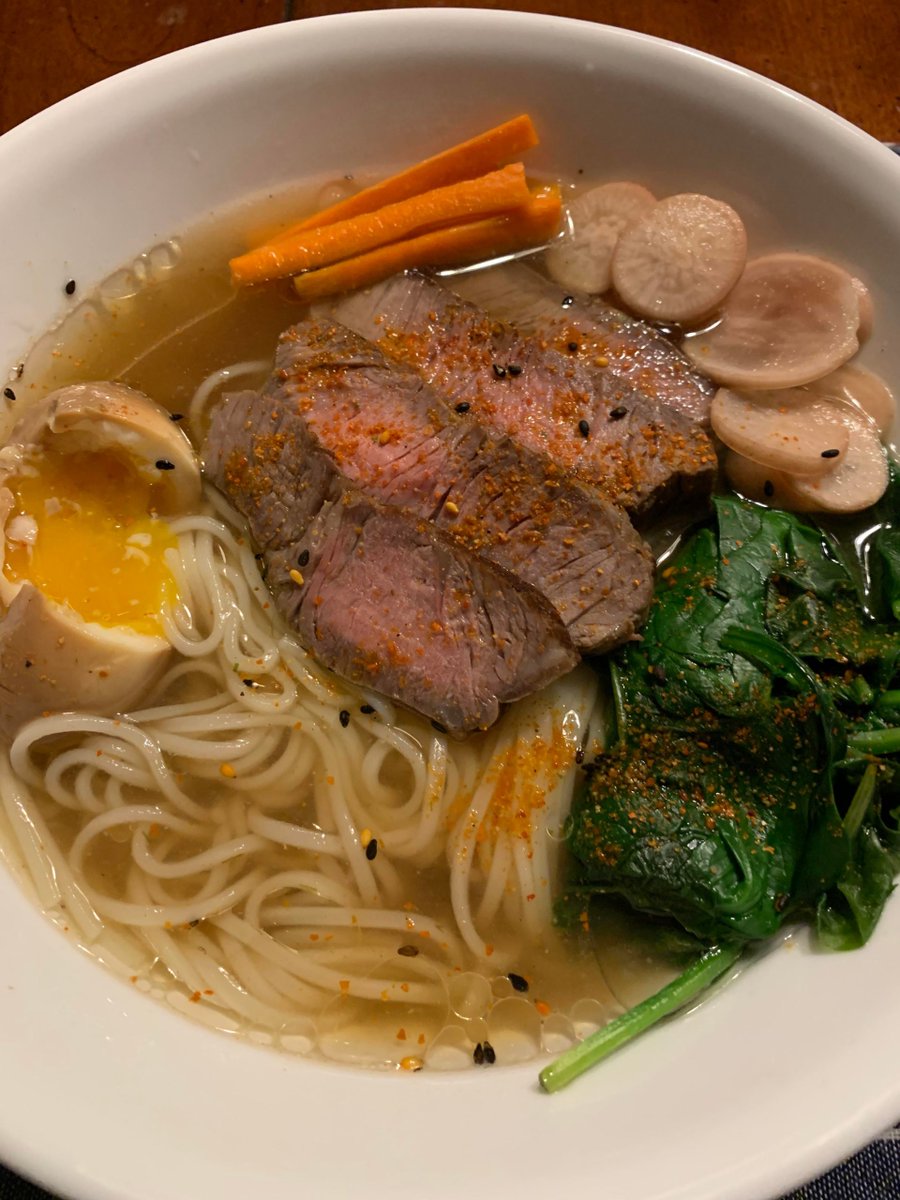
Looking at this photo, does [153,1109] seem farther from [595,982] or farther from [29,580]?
[29,580]

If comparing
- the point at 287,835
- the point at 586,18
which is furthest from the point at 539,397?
the point at 586,18

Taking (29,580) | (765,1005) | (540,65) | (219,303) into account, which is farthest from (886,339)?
(29,580)

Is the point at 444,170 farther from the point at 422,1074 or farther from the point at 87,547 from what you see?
the point at 422,1074

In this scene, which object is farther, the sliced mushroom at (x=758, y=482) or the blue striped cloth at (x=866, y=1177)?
the sliced mushroom at (x=758, y=482)

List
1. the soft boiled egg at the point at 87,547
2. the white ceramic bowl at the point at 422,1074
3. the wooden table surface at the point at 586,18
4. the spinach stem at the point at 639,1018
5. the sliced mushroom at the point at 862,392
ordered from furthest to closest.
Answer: the wooden table surface at the point at 586,18 < the sliced mushroom at the point at 862,392 < the soft boiled egg at the point at 87,547 < the spinach stem at the point at 639,1018 < the white ceramic bowl at the point at 422,1074

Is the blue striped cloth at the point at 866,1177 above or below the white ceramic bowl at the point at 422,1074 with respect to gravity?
below

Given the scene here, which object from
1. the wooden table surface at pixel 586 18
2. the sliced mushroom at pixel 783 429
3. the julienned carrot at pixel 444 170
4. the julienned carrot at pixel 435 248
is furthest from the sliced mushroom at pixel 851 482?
the wooden table surface at pixel 586 18

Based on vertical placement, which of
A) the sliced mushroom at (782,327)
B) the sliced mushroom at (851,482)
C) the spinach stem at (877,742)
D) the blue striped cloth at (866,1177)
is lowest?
the blue striped cloth at (866,1177)

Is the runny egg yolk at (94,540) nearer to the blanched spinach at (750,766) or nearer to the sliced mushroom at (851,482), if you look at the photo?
the blanched spinach at (750,766)
